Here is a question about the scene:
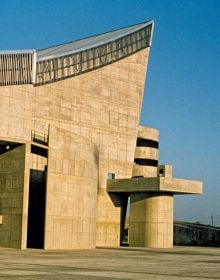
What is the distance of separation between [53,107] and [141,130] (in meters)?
15.8

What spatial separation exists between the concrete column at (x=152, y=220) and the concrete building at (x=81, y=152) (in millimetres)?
121

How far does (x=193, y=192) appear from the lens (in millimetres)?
65188

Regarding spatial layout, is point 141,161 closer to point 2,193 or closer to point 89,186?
point 89,186

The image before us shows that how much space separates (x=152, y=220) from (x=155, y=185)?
4.78m

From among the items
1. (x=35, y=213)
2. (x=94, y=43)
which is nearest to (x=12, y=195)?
(x=35, y=213)

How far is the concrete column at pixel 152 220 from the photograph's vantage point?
206ft

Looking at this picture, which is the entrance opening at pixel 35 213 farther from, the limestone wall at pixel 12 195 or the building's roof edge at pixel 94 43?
the building's roof edge at pixel 94 43

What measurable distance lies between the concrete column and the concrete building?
0.40ft

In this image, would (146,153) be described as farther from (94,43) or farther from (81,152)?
(81,152)

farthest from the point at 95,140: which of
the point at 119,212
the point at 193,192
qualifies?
the point at 193,192

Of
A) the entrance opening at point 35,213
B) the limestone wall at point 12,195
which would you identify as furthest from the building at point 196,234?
the limestone wall at point 12,195

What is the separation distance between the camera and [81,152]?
5216 centimetres

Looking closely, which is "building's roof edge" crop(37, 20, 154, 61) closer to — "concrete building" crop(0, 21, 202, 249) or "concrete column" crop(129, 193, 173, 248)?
"concrete building" crop(0, 21, 202, 249)

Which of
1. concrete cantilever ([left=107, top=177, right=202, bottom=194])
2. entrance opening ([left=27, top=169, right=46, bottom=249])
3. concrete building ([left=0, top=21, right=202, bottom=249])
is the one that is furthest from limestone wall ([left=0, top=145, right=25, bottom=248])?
concrete cantilever ([left=107, top=177, right=202, bottom=194])
